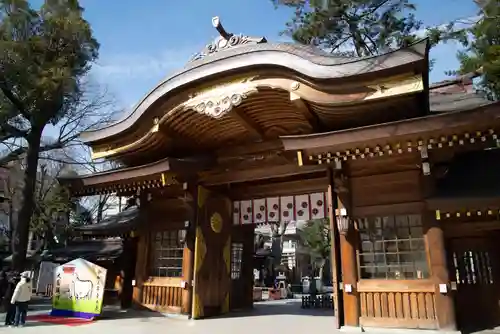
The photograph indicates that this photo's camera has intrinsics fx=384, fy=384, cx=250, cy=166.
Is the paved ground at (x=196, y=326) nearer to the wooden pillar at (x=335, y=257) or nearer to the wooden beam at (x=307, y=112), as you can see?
the wooden pillar at (x=335, y=257)

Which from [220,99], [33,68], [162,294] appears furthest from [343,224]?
[33,68]

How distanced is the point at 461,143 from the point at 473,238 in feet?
6.57

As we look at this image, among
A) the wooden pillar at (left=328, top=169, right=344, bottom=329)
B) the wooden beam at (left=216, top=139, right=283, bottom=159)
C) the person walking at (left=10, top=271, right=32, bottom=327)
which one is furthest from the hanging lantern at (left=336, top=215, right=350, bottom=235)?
the person walking at (left=10, top=271, right=32, bottom=327)

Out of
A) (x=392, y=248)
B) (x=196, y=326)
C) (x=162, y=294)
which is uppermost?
(x=392, y=248)

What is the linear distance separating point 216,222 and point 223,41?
461 centimetres

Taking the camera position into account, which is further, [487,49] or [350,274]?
[487,49]

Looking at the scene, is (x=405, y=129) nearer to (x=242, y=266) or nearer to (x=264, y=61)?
(x=264, y=61)

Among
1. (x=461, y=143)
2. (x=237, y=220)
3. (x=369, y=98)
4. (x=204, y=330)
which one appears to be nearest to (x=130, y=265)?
(x=237, y=220)

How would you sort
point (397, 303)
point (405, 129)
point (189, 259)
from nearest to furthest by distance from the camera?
point (405, 129)
point (397, 303)
point (189, 259)

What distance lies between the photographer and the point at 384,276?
7.38 meters

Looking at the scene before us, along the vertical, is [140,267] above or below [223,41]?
below

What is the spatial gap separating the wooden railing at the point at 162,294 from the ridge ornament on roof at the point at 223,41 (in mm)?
5664

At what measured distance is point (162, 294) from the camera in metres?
9.98

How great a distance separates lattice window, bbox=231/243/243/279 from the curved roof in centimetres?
462
